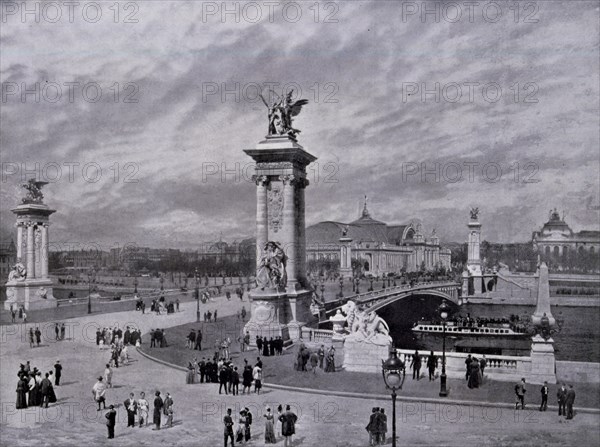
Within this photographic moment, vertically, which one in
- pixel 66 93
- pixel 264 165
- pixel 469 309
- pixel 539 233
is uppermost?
pixel 66 93

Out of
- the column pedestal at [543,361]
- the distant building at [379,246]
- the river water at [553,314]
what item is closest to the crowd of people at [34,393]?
the column pedestal at [543,361]

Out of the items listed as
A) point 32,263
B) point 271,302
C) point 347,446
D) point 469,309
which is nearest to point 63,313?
point 32,263

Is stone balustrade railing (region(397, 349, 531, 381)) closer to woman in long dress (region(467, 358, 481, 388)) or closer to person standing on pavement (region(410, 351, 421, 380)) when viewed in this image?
person standing on pavement (region(410, 351, 421, 380))

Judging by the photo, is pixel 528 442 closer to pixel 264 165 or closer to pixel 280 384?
pixel 280 384

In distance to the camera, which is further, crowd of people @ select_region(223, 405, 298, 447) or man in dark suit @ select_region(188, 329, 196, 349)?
man in dark suit @ select_region(188, 329, 196, 349)

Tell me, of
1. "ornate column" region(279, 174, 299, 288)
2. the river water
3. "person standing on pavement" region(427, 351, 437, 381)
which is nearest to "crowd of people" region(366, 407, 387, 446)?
"person standing on pavement" region(427, 351, 437, 381)

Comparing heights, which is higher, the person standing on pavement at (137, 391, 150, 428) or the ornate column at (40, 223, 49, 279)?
the ornate column at (40, 223, 49, 279)

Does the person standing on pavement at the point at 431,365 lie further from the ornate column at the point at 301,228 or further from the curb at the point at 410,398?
the ornate column at the point at 301,228
